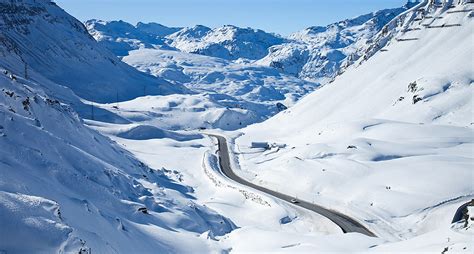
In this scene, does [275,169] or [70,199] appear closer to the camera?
[70,199]

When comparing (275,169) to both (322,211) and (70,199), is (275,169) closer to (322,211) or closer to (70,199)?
(322,211)

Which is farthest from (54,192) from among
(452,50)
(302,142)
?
(452,50)

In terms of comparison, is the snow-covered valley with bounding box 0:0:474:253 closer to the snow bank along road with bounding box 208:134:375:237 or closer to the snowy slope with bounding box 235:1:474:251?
the snowy slope with bounding box 235:1:474:251

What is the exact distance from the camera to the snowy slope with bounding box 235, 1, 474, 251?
5125cm

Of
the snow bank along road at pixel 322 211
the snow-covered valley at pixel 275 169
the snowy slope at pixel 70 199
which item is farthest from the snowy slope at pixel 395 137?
the snowy slope at pixel 70 199

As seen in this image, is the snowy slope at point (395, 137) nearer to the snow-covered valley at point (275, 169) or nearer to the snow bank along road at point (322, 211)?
the snow-covered valley at point (275, 169)

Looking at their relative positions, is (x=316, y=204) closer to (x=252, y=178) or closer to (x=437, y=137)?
(x=252, y=178)

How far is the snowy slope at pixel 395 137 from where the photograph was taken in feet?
168

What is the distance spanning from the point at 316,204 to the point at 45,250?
41.7m

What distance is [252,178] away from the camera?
7519 centimetres

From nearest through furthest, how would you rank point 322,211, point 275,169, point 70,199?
1. point 70,199
2. point 322,211
3. point 275,169

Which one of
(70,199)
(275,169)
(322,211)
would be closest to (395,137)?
(275,169)

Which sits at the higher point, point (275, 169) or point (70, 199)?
point (70, 199)

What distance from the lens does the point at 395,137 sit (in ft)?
269
